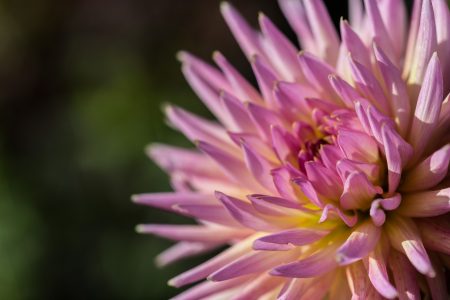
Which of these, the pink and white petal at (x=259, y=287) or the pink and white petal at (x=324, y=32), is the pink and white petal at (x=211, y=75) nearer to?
the pink and white petal at (x=324, y=32)

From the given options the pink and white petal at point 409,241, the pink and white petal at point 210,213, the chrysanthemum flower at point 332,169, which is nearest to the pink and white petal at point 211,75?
the chrysanthemum flower at point 332,169

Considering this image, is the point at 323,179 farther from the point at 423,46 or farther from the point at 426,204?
the point at 423,46

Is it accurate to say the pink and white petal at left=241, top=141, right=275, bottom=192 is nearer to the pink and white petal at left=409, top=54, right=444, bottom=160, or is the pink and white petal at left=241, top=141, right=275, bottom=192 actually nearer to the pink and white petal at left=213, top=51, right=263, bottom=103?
the pink and white petal at left=213, top=51, right=263, bottom=103

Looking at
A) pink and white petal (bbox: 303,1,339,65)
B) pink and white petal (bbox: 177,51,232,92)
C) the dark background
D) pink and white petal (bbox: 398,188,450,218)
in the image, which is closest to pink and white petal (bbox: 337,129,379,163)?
pink and white petal (bbox: 398,188,450,218)

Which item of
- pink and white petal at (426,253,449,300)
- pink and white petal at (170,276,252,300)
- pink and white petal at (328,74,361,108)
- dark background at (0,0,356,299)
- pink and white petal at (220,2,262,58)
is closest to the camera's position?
pink and white petal at (426,253,449,300)

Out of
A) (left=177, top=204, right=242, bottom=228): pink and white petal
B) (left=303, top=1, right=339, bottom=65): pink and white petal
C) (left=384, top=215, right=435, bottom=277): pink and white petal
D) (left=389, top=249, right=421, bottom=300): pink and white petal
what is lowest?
(left=389, top=249, right=421, bottom=300): pink and white petal

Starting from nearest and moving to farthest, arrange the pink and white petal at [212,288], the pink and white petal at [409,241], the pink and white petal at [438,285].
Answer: the pink and white petal at [409,241] < the pink and white petal at [438,285] < the pink and white petal at [212,288]

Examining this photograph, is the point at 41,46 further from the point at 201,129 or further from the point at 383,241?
the point at 383,241
